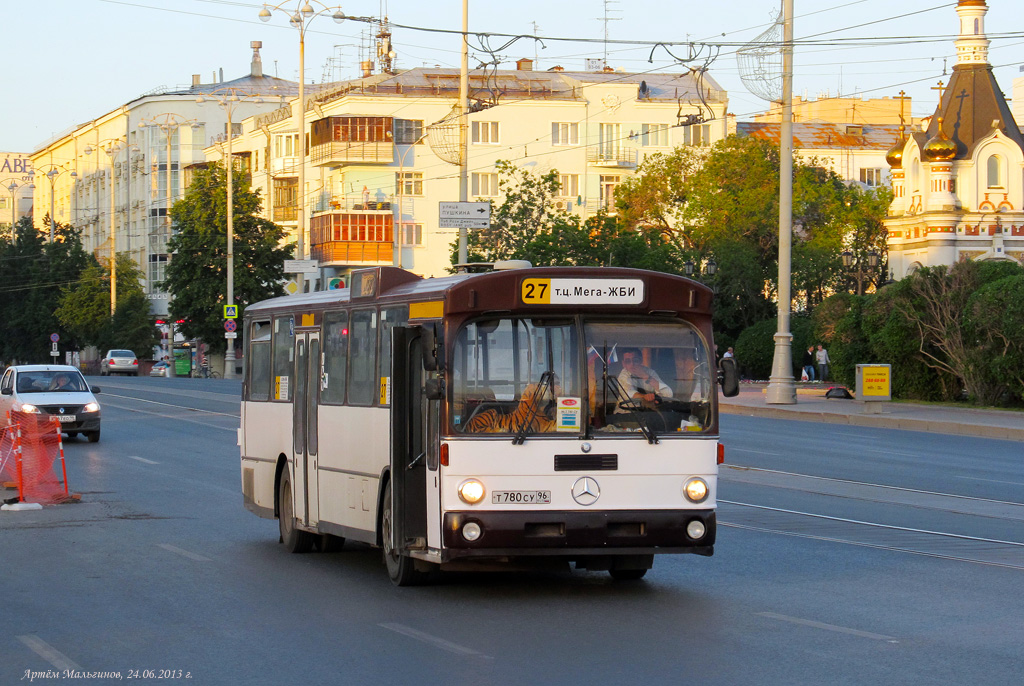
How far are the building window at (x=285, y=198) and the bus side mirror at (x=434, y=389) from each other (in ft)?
247

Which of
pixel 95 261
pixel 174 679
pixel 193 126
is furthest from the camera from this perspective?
pixel 95 261

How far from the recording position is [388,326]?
1096cm

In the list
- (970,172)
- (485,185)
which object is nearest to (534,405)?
(970,172)

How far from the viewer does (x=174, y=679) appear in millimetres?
7488

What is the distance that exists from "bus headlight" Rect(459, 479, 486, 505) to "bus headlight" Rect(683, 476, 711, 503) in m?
1.43

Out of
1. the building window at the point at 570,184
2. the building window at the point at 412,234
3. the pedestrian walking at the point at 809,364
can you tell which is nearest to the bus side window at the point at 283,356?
the pedestrian walking at the point at 809,364

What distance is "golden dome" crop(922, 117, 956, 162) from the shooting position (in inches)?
2235

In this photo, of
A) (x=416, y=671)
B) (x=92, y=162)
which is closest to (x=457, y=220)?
(x=416, y=671)

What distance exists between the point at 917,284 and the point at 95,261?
7661cm

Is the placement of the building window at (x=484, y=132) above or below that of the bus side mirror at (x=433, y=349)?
above

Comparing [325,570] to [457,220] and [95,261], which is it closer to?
[457,220]

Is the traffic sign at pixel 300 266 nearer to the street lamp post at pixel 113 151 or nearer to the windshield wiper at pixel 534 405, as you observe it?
the windshield wiper at pixel 534 405

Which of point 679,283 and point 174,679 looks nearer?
point 174,679

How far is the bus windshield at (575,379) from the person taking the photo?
980 centimetres
